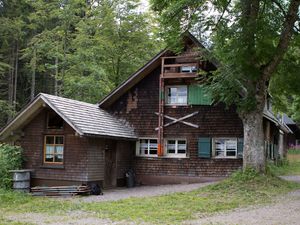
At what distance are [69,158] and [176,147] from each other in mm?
5804

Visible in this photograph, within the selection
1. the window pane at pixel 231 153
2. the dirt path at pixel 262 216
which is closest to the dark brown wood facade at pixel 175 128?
the window pane at pixel 231 153

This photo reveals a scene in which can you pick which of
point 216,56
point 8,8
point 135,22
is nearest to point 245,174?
point 216,56

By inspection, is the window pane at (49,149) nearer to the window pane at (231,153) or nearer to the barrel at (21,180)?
the barrel at (21,180)

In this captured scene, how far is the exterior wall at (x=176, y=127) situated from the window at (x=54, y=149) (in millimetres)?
4403

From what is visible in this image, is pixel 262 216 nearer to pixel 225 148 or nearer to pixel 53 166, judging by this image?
pixel 225 148

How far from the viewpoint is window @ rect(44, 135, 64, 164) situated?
2038cm

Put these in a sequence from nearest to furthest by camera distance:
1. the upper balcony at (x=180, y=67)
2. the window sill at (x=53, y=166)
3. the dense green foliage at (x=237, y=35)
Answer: the dense green foliage at (x=237, y=35) → the window sill at (x=53, y=166) → the upper balcony at (x=180, y=67)

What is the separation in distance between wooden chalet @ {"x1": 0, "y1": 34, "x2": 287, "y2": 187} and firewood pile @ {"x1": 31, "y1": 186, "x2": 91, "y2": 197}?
66cm

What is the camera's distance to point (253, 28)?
17.9 meters

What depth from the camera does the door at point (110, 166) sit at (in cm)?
2183

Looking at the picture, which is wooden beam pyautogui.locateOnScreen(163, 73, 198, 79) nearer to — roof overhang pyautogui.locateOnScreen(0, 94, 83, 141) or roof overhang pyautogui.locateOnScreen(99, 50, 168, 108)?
roof overhang pyautogui.locateOnScreen(99, 50, 168, 108)

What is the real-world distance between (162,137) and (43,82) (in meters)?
22.5

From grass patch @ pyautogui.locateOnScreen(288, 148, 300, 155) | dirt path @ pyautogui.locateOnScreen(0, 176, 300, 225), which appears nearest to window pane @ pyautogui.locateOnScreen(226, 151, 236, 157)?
dirt path @ pyautogui.locateOnScreen(0, 176, 300, 225)

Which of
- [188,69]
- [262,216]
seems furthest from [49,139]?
[262,216]
